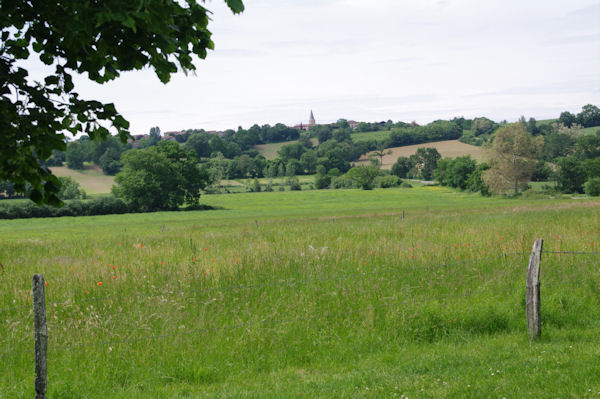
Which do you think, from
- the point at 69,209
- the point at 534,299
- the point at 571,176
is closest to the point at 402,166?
the point at 571,176

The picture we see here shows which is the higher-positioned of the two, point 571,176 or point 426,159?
point 426,159

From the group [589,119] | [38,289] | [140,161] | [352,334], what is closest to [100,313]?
[38,289]

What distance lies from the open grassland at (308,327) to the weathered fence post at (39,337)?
0.59m

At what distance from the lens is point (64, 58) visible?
183 inches

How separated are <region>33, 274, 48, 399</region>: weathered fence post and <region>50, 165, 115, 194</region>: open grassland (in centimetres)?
11360

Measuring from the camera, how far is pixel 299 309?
829 centimetres

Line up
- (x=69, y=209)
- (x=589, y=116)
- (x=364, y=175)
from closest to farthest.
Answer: (x=69, y=209)
(x=364, y=175)
(x=589, y=116)

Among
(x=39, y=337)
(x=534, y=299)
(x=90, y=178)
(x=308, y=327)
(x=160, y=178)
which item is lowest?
(x=308, y=327)

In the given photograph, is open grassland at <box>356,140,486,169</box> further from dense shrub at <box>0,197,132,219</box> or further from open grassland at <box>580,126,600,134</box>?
dense shrub at <box>0,197,132,219</box>

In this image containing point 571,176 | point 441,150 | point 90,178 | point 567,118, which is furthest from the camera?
point 567,118

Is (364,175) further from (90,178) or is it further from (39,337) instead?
(39,337)

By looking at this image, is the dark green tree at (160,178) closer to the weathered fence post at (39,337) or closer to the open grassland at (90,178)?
the open grassland at (90,178)

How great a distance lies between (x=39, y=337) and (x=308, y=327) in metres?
3.92

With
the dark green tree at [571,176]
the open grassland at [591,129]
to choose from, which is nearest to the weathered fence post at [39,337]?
the dark green tree at [571,176]
